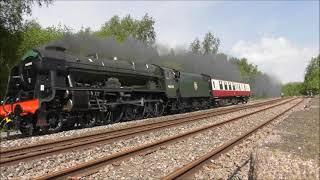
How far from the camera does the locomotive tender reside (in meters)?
16.1

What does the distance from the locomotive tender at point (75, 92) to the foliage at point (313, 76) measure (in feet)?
347

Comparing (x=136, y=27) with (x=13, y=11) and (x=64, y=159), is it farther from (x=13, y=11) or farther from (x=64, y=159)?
(x=64, y=159)

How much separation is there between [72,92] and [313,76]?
420 ft

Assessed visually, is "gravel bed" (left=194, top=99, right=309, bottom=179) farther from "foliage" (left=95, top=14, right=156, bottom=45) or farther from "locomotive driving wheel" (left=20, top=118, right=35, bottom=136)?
"foliage" (left=95, top=14, right=156, bottom=45)

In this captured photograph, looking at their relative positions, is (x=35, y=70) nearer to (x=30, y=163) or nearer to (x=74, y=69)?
(x=74, y=69)

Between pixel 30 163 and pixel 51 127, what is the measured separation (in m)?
6.84

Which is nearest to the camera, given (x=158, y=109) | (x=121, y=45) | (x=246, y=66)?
(x=158, y=109)

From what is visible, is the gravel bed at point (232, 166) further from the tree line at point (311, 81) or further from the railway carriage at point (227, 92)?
the tree line at point (311, 81)

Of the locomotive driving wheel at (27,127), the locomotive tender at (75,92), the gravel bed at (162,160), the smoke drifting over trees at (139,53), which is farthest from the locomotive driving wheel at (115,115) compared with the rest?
the gravel bed at (162,160)

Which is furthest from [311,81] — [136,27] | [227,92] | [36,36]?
[36,36]

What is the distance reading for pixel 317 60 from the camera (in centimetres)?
14750

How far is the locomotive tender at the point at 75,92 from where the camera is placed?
1606 centimetres

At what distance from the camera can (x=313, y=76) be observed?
13400 cm

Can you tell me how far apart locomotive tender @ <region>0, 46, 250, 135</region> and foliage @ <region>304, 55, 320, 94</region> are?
347ft
